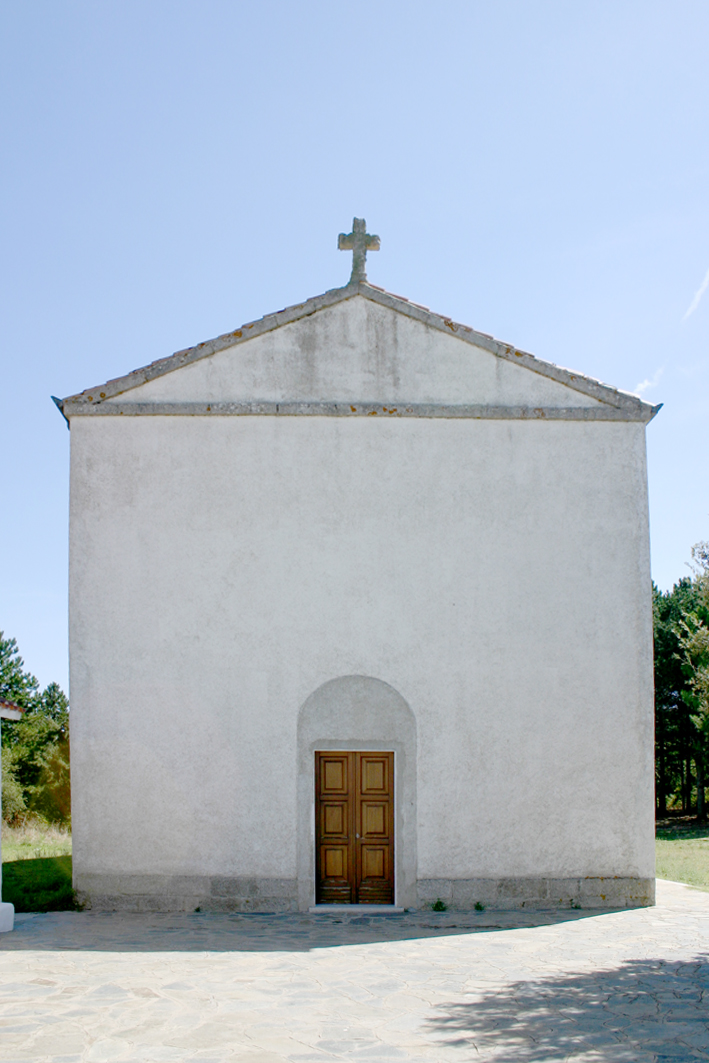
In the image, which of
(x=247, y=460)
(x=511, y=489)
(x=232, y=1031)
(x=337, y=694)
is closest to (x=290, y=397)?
(x=247, y=460)

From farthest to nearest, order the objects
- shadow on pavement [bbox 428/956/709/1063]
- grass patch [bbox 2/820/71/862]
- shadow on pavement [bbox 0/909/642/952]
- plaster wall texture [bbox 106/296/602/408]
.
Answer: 1. grass patch [bbox 2/820/71/862]
2. plaster wall texture [bbox 106/296/602/408]
3. shadow on pavement [bbox 0/909/642/952]
4. shadow on pavement [bbox 428/956/709/1063]

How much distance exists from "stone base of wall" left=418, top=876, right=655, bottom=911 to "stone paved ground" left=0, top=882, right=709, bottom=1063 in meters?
0.26

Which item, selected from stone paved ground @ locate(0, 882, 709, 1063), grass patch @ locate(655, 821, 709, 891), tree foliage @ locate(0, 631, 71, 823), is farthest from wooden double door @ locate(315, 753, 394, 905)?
tree foliage @ locate(0, 631, 71, 823)

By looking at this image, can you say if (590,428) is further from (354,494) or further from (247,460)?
(247,460)

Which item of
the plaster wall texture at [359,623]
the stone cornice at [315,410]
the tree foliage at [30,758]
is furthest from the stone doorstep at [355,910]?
the tree foliage at [30,758]

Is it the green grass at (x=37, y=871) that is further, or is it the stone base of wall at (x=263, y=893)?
the green grass at (x=37, y=871)

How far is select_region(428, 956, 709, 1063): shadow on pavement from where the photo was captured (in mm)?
6152

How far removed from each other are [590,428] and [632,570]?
1.95 metres

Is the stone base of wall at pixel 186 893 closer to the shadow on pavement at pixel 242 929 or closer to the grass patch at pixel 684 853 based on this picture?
the shadow on pavement at pixel 242 929

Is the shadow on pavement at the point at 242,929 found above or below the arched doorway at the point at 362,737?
below

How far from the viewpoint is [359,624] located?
11.6 metres

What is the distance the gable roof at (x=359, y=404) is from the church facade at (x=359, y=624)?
0.11 feet

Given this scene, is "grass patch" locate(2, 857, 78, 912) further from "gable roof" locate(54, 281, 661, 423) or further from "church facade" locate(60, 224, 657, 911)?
"gable roof" locate(54, 281, 661, 423)

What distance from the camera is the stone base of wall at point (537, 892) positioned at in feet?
36.7
